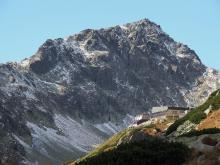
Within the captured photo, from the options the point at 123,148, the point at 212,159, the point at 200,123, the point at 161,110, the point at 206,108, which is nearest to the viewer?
the point at 212,159

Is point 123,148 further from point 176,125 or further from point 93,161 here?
point 176,125

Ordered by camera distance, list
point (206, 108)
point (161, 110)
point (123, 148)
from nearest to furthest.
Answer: point (123, 148)
point (206, 108)
point (161, 110)

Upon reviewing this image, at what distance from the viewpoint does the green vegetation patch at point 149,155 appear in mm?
40375

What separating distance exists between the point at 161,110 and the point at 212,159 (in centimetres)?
15114

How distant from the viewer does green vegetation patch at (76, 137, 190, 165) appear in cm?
4038

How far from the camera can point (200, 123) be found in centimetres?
7138

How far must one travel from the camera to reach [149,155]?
4097cm

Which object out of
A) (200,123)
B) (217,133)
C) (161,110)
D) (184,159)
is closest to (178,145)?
(184,159)

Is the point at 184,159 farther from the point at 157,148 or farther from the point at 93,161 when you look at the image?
the point at 93,161

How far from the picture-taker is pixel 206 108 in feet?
257

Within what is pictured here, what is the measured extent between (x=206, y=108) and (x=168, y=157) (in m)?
38.9

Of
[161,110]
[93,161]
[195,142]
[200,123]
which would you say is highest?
[161,110]

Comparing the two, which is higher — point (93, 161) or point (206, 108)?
point (206, 108)

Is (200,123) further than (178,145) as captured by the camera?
Yes
